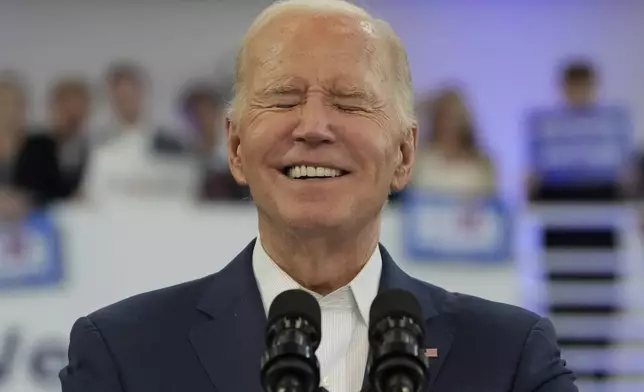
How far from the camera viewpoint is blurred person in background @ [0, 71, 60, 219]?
12.1 feet

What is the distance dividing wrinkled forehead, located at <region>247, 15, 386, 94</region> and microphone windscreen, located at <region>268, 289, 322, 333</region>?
39 cm

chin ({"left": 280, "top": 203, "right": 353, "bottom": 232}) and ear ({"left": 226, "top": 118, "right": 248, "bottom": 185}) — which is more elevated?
ear ({"left": 226, "top": 118, "right": 248, "bottom": 185})

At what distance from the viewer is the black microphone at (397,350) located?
0.89 metres

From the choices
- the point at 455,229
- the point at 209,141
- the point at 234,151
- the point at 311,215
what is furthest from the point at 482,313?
the point at 209,141

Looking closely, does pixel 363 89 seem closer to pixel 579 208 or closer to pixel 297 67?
pixel 297 67

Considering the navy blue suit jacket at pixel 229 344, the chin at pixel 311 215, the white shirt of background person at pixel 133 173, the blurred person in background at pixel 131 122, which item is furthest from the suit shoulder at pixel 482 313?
the blurred person in background at pixel 131 122

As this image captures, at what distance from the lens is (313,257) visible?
133 centimetres

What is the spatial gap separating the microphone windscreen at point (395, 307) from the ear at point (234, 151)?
1.43 ft

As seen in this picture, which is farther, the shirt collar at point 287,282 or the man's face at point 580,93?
the man's face at point 580,93

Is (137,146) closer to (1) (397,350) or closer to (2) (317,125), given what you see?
(2) (317,125)

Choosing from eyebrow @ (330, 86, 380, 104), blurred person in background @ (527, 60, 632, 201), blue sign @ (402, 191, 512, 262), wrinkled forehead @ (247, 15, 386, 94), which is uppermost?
wrinkled forehead @ (247, 15, 386, 94)

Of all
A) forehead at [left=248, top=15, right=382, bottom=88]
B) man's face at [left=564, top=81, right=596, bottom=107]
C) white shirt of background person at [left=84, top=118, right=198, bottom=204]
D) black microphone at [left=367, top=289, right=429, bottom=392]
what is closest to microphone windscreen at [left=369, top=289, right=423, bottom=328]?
black microphone at [left=367, top=289, right=429, bottom=392]

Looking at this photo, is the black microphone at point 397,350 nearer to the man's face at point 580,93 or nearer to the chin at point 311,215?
the chin at point 311,215

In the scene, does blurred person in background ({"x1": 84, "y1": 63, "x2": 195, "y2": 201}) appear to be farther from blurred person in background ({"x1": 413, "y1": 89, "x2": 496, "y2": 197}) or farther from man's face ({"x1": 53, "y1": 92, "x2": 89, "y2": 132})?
blurred person in background ({"x1": 413, "y1": 89, "x2": 496, "y2": 197})
